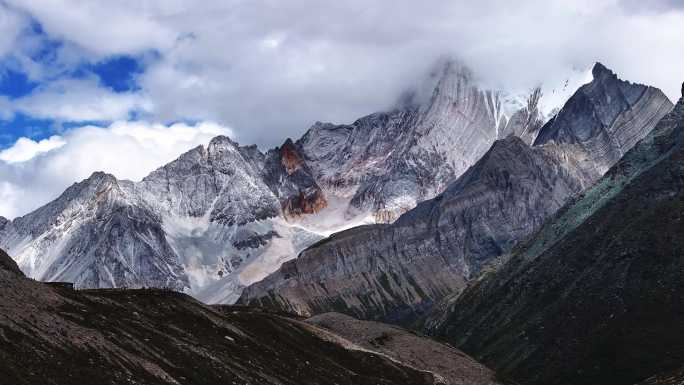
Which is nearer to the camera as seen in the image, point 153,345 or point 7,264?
point 153,345

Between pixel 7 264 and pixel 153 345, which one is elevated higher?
pixel 7 264

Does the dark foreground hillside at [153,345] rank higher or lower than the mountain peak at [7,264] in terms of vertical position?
lower

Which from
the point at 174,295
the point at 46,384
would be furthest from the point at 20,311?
the point at 174,295

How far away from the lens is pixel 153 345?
111m

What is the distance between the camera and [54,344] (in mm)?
96312

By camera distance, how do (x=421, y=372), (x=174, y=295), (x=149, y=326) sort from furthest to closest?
(x=421, y=372) < (x=174, y=295) < (x=149, y=326)

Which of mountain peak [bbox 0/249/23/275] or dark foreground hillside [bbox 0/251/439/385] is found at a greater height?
mountain peak [bbox 0/249/23/275]

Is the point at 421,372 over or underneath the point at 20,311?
underneath

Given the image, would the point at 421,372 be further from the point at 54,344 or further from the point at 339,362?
the point at 54,344

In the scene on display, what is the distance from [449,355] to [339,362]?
43.0 meters

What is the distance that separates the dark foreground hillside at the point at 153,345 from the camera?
3674 inches

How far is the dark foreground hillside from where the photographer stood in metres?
93.3

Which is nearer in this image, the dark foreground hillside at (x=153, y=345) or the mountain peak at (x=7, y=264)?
the dark foreground hillside at (x=153, y=345)

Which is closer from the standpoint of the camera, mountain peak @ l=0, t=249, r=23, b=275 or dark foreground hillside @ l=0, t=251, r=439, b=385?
dark foreground hillside @ l=0, t=251, r=439, b=385
